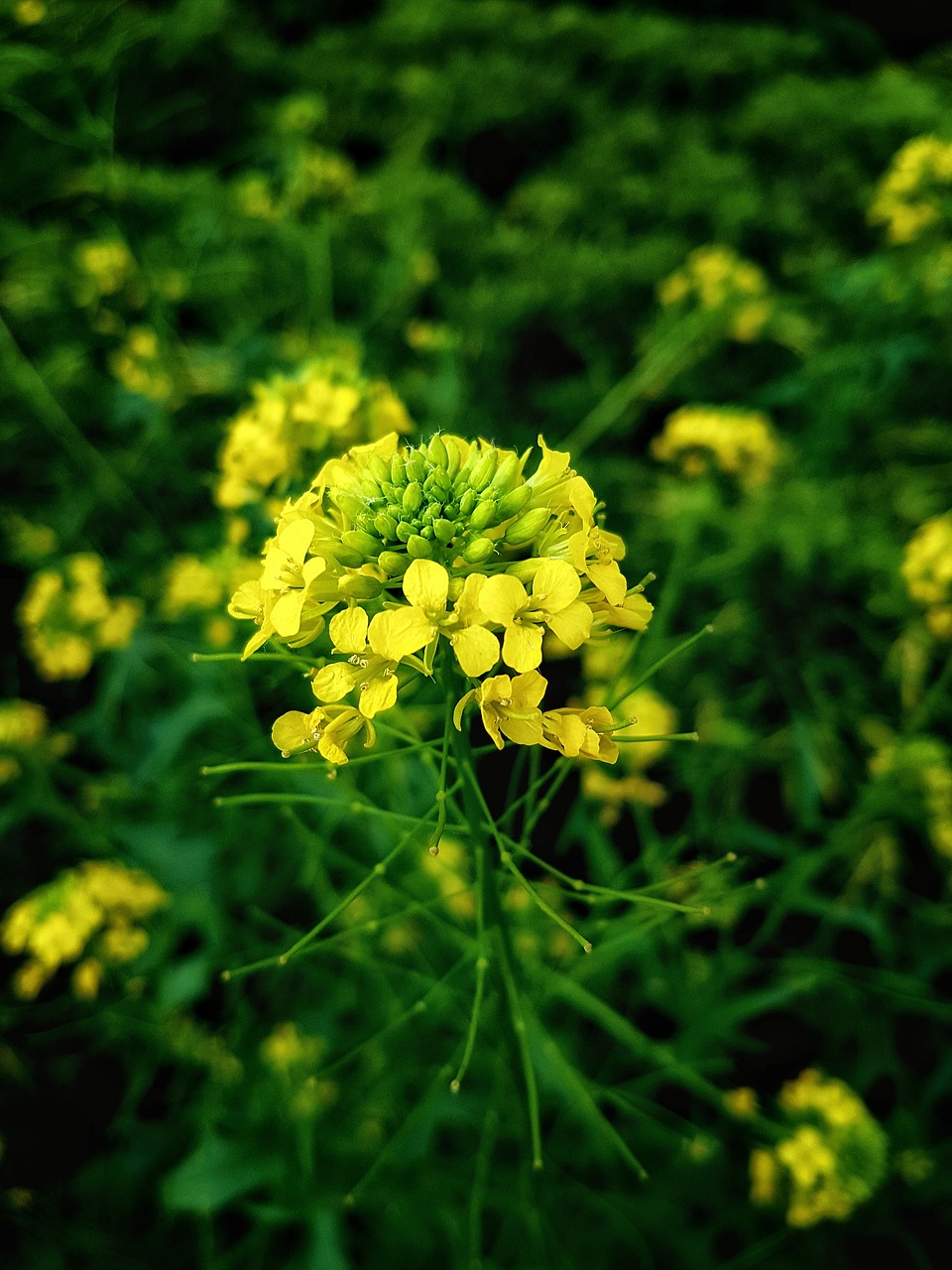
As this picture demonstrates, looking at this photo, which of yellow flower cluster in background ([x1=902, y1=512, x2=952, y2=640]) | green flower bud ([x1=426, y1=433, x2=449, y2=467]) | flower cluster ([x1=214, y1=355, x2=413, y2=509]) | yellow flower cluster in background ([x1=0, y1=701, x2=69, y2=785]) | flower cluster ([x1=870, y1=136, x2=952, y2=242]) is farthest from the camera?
flower cluster ([x1=870, y1=136, x2=952, y2=242])

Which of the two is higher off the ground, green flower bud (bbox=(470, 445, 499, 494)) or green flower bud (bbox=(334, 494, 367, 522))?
green flower bud (bbox=(470, 445, 499, 494))

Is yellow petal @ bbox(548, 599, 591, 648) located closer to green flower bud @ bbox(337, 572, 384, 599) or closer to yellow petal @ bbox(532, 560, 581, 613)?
yellow petal @ bbox(532, 560, 581, 613)

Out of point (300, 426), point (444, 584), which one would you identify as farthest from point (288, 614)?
point (300, 426)

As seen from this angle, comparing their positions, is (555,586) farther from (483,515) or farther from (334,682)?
(334,682)

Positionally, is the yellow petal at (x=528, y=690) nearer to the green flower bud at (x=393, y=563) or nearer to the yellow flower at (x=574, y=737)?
the yellow flower at (x=574, y=737)

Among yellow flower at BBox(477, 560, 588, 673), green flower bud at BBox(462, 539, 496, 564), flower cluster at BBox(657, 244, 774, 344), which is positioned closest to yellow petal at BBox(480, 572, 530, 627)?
yellow flower at BBox(477, 560, 588, 673)
